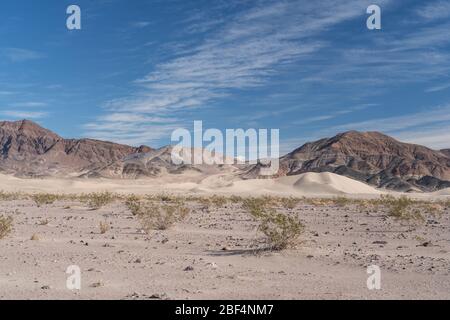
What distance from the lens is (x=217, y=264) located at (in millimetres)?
11562

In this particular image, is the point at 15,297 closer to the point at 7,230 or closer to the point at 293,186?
the point at 7,230

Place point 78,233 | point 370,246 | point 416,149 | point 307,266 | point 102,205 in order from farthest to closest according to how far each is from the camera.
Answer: point 416,149 < point 102,205 < point 78,233 < point 370,246 < point 307,266

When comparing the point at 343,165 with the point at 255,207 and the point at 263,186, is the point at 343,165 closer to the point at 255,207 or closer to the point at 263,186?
the point at 263,186

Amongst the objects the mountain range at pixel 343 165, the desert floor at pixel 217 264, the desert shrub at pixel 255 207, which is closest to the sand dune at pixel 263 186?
the mountain range at pixel 343 165

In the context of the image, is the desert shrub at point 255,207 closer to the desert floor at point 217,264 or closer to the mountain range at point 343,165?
the desert floor at point 217,264

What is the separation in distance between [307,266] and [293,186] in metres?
84.4

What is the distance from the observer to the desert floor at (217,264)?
8930 mm

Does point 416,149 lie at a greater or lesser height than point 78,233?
greater

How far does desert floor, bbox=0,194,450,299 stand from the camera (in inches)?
352

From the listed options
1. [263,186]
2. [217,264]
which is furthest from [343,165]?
[217,264]

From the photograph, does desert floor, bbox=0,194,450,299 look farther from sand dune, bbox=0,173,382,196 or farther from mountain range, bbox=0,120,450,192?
mountain range, bbox=0,120,450,192
